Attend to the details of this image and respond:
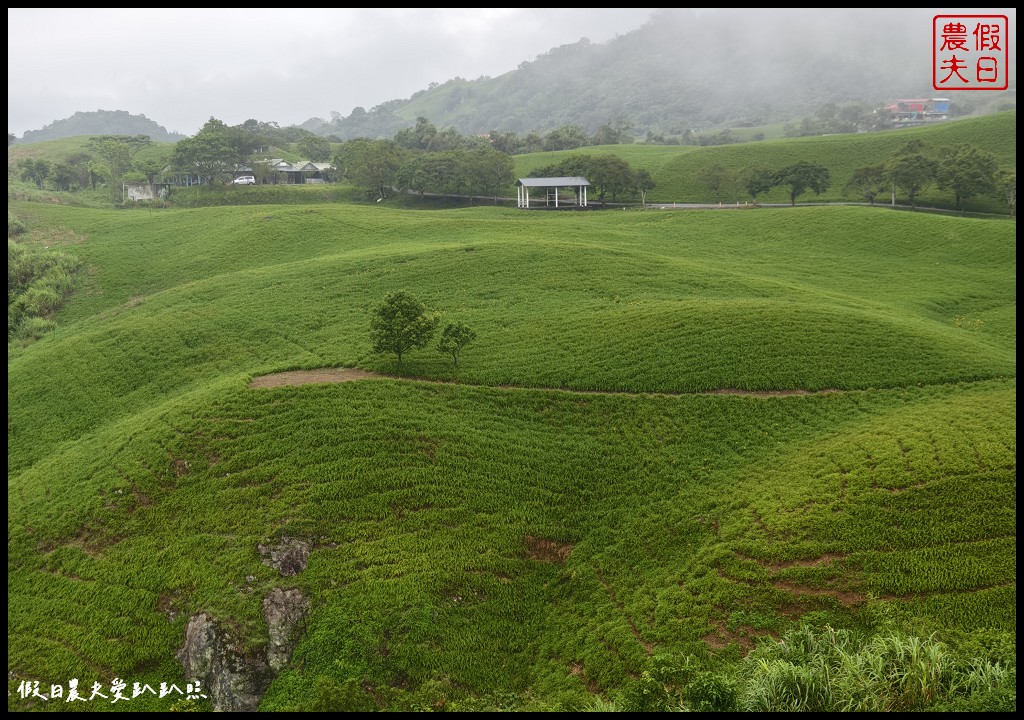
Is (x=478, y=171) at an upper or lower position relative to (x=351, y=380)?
upper

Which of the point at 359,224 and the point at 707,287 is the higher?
the point at 359,224

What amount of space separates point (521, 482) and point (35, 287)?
56544 mm

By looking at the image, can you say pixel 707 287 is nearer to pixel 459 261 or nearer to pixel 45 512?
pixel 459 261

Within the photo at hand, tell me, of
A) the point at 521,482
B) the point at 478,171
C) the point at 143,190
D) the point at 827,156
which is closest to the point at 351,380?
the point at 521,482

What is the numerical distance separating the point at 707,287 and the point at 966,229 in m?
34.0

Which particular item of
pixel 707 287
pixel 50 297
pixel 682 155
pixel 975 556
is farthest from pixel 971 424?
pixel 682 155

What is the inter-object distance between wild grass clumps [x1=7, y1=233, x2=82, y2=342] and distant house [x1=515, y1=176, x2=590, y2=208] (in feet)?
186

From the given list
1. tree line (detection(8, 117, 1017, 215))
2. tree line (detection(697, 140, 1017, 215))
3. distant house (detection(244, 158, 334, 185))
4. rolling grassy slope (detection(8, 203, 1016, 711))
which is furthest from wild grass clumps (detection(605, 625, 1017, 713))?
distant house (detection(244, 158, 334, 185))

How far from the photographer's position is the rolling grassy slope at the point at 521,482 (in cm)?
2072

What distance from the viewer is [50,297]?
189 feet

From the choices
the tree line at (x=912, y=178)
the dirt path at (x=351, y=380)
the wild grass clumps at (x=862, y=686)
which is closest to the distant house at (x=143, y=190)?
the dirt path at (x=351, y=380)

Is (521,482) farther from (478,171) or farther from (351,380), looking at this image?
(478,171)

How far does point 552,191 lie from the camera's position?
95.8m

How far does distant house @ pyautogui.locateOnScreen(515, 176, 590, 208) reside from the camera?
9225cm
